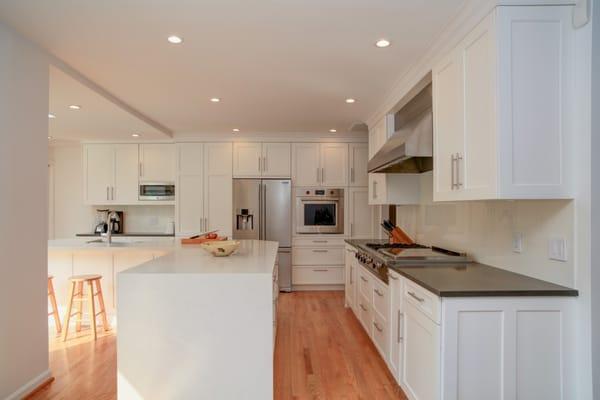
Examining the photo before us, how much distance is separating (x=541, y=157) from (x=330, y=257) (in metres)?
3.89

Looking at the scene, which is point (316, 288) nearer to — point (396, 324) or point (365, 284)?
point (365, 284)

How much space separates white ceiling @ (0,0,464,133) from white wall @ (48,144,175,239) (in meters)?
2.57

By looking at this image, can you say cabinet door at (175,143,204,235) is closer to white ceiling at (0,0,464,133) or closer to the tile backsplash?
white ceiling at (0,0,464,133)

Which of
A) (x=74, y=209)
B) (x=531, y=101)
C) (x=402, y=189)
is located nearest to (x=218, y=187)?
(x=74, y=209)

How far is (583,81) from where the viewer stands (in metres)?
1.69

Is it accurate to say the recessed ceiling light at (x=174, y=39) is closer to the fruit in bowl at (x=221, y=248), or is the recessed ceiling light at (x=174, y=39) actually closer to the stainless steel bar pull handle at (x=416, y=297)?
the fruit in bowl at (x=221, y=248)

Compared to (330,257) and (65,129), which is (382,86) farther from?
(65,129)

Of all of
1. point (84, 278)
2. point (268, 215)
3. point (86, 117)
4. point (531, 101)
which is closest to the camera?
point (531, 101)

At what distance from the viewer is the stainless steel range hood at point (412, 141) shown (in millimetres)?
2641

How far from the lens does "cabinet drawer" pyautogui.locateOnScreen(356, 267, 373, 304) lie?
3256mm

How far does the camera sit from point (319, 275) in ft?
17.8

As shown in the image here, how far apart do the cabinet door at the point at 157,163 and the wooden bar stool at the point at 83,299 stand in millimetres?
2188

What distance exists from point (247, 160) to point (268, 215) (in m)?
0.90

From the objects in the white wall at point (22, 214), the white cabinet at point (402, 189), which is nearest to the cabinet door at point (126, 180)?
the white wall at point (22, 214)
